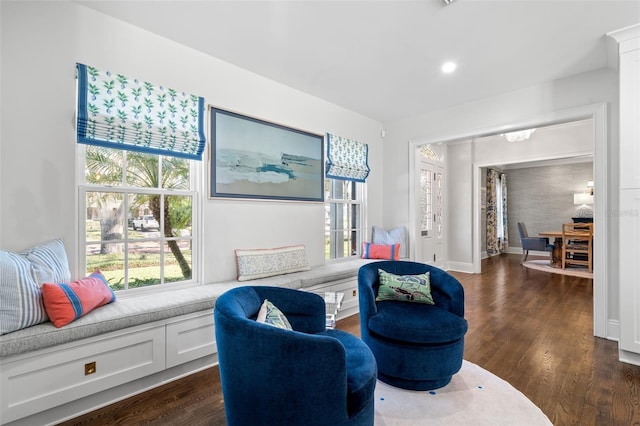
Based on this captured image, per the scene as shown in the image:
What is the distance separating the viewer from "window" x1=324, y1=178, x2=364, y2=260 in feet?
14.2

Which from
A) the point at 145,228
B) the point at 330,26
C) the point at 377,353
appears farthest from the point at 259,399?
the point at 330,26

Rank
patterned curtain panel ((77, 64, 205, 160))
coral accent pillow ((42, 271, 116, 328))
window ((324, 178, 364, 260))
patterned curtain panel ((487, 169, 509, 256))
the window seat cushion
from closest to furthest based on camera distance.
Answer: the window seat cushion < coral accent pillow ((42, 271, 116, 328)) < patterned curtain panel ((77, 64, 205, 160)) < window ((324, 178, 364, 260)) < patterned curtain panel ((487, 169, 509, 256))

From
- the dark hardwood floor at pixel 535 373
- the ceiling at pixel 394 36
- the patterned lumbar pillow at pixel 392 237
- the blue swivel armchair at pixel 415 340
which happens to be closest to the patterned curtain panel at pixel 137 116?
the ceiling at pixel 394 36

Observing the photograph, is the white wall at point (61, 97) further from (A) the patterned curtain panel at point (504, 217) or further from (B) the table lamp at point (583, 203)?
(A) the patterned curtain panel at point (504, 217)

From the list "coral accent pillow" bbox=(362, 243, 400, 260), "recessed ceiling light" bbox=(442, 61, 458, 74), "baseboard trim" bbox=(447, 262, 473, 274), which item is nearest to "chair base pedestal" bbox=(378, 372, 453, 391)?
"coral accent pillow" bbox=(362, 243, 400, 260)

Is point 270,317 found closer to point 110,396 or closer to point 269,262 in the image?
point 110,396

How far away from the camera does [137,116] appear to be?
2494 millimetres

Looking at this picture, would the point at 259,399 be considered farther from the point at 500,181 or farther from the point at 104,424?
the point at 500,181

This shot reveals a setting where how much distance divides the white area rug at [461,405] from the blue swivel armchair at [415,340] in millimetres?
85

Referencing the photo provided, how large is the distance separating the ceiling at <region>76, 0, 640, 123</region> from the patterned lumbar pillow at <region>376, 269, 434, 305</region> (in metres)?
2.04

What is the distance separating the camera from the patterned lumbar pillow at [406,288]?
2.50 meters

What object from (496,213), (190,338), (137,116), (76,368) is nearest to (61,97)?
(137,116)

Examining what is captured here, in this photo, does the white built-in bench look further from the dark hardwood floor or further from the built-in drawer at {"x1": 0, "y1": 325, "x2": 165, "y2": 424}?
the dark hardwood floor

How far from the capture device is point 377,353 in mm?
2197
